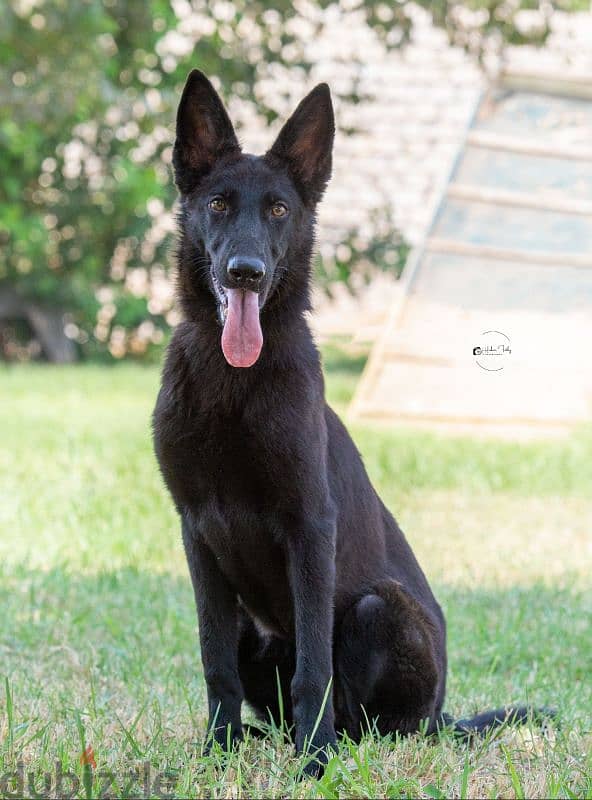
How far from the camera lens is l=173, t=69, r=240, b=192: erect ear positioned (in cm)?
295

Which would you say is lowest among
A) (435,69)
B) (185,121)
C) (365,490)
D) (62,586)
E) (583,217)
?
(62,586)

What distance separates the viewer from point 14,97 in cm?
942

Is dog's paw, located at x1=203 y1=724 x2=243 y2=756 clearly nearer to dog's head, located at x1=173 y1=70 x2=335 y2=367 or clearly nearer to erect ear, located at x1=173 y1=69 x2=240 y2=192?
dog's head, located at x1=173 y1=70 x2=335 y2=367

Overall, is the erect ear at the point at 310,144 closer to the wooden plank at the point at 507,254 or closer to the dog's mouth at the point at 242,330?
the dog's mouth at the point at 242,330

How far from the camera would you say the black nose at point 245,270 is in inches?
104

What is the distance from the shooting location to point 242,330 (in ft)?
9.07

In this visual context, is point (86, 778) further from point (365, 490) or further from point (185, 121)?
point (185, 121)

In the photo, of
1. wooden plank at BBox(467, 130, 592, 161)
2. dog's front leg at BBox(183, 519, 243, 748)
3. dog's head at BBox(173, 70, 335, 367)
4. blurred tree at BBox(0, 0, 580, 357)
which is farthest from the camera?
blurred tree at BBox(0, 0, 580, 357)

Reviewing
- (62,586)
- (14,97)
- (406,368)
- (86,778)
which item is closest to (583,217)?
(406,368)

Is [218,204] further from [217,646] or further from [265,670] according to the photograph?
[265,670]

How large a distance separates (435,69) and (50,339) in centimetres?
612

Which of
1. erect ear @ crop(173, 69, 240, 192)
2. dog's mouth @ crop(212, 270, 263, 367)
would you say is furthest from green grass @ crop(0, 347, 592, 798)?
erect ear @ crop(173, 69, 240, 192)

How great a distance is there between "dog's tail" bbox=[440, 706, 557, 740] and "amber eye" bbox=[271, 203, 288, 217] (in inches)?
55.3

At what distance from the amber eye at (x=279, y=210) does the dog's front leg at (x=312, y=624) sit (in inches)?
30.5
